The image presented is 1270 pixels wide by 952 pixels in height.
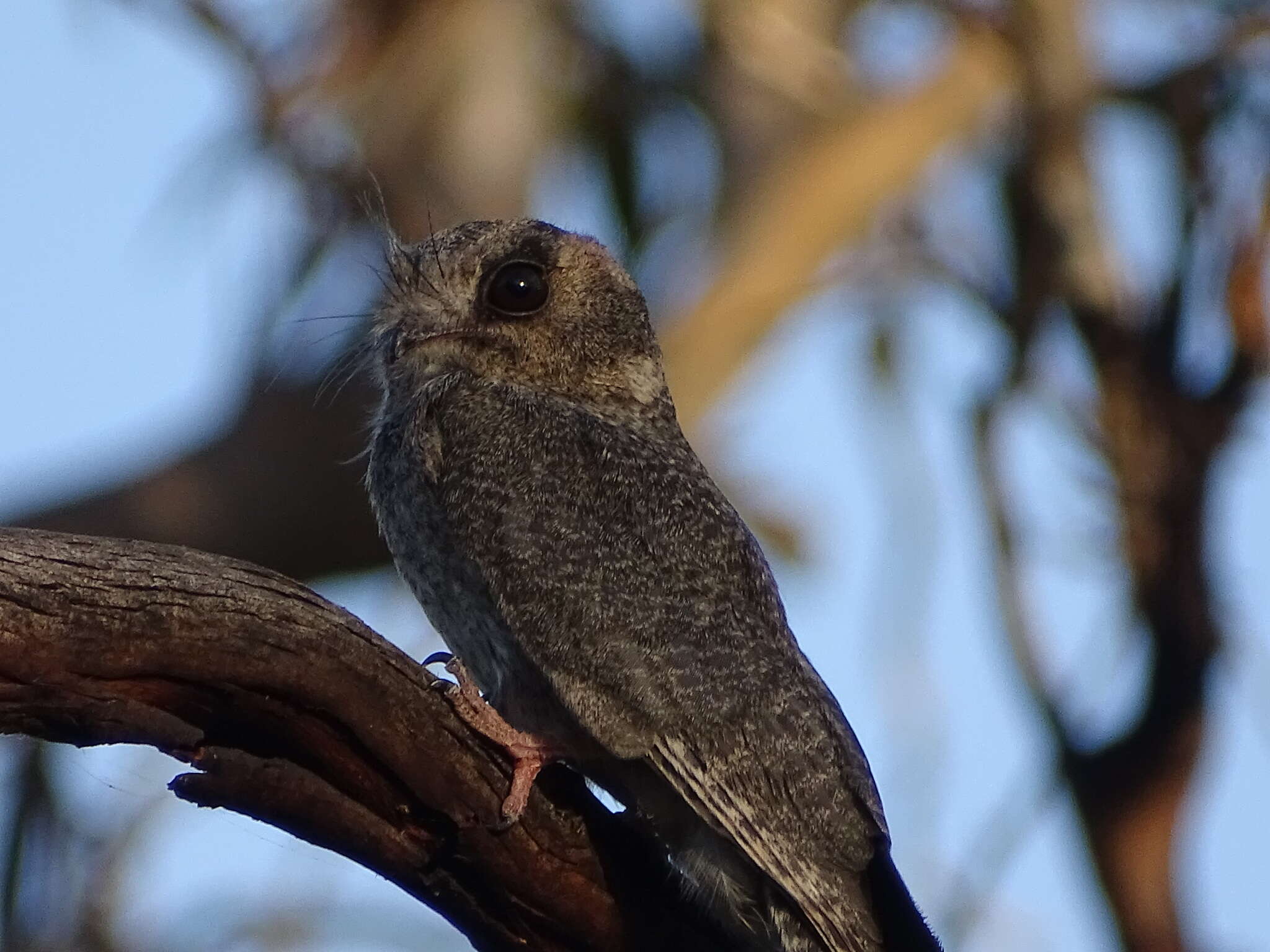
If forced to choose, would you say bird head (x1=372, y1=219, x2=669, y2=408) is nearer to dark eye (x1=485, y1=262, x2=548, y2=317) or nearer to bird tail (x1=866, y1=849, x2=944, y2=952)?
dark eye (x1=485, y1=262, x2=548, y2=317)

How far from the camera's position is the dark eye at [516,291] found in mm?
5039

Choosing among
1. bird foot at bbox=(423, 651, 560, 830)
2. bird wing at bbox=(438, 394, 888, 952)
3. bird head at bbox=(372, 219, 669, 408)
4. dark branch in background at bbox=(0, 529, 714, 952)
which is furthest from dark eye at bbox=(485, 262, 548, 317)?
dark branch in background at bbox=(0, 529, 714, 952)

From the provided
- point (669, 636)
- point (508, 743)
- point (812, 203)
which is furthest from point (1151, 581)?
point (508, 743)

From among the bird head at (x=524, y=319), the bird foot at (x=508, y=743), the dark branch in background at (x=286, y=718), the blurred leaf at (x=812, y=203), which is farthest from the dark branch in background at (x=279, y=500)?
the dark branch in background at (x=286, y=718)

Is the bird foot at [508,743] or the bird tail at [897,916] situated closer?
the bird foot at [508,743]

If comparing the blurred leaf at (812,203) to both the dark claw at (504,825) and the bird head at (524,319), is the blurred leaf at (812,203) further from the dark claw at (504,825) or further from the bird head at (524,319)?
the dark claw at (504,825)

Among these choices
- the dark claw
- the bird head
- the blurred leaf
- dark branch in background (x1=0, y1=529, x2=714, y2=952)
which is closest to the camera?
dark branch in background (x1=0, y1=529, x2=714, y2=952)

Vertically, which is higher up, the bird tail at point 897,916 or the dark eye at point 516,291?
the dark eye at point 516,291

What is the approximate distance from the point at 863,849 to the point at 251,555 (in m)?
4.34

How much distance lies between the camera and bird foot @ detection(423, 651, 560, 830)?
372 centimetres

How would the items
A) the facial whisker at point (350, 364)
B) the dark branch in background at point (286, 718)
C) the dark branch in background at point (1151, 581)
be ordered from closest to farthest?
the dark branch in background at point (286, 718) < the facial whisker at point (350, 364) < the dark branch in background at point (1151, 581)

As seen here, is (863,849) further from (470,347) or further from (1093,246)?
(1093,246)

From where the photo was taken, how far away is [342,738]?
3518 mm

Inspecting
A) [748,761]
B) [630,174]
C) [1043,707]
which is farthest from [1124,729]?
[630,174]
